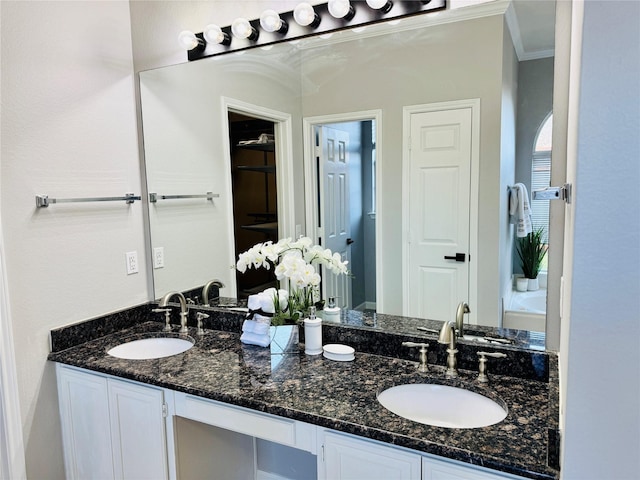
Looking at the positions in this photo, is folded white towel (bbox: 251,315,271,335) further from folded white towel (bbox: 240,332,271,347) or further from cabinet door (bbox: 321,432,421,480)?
cabinet door (bbox: 321,432,421,480)

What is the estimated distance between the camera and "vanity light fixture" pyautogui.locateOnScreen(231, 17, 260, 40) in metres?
1.99

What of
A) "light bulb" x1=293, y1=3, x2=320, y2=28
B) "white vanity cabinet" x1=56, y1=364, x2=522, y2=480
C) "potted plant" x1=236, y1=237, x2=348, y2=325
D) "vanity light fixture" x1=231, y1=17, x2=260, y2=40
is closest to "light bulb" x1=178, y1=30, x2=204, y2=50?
"vanity light fixture" x1=231, y1=17, x2=260, y2=40

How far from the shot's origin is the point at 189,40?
2090 mm

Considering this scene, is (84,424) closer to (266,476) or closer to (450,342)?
(266,476)

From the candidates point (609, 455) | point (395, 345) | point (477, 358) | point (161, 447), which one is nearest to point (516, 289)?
point (477, 358)

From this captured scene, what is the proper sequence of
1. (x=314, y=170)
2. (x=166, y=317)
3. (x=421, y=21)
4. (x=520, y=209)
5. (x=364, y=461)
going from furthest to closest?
(x=166, y=317) < (x=314, y=170) < (x=421, y=21) < (x=520, y=209) < (x=364, y=461)

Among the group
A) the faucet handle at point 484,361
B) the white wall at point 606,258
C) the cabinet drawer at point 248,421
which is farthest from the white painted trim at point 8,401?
the white wall at point 606,258

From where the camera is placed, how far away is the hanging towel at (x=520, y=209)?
62.0 inches

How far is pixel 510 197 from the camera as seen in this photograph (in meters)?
1.61

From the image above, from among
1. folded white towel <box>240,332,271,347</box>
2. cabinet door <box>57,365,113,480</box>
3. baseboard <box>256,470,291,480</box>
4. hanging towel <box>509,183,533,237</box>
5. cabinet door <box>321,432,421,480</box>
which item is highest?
hanging towel <box>509,183,533,237</box>

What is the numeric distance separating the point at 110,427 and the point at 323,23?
1.86m

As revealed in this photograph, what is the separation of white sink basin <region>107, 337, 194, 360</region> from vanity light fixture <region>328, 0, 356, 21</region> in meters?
1.54

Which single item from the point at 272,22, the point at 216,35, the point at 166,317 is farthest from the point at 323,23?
the point at 166,317

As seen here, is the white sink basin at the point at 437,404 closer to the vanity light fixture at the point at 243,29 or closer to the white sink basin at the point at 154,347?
the white sink basin at the point at 154,347
